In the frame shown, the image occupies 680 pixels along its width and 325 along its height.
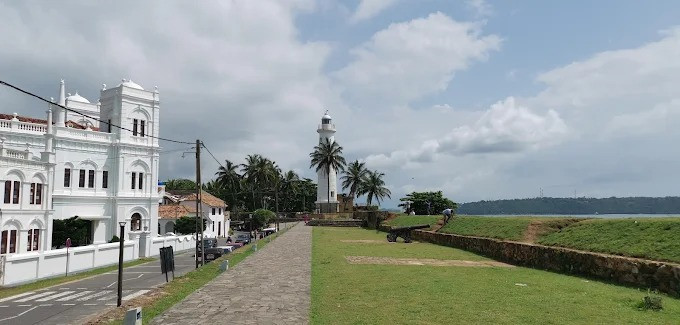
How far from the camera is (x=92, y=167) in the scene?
42.7 metres

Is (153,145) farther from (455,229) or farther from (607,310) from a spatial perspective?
(607,310)

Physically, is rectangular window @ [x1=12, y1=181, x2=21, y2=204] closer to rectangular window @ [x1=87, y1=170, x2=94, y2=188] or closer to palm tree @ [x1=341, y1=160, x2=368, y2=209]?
rectangular window @ [x1=87, y1=170, x2=94, y2=188]

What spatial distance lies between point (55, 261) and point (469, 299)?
23035 mm

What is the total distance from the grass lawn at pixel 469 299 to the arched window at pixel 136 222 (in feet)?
110

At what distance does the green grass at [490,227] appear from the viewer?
23.0 meters

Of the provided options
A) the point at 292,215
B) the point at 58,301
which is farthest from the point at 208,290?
the point at 292,215

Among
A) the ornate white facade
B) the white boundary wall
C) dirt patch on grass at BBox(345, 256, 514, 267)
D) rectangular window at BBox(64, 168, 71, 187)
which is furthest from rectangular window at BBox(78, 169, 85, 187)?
dirt patch on grass at BBox(345, 256, 514, 267)

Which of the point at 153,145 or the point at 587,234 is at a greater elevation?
the point at 153,145

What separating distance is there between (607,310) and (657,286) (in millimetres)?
3695

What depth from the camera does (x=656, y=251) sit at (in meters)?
13.4

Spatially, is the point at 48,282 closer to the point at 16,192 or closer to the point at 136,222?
the point at 16,192

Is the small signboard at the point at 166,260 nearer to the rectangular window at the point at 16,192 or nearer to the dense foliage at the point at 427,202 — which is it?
the rectangular window at the point at 16,192

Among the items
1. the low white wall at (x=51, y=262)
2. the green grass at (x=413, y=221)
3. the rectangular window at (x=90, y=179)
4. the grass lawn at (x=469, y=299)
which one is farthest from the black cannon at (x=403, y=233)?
the rectangular window at (x=90, y=179)

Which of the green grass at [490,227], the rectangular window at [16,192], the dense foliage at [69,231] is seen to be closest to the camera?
the green grass at [490,227]
